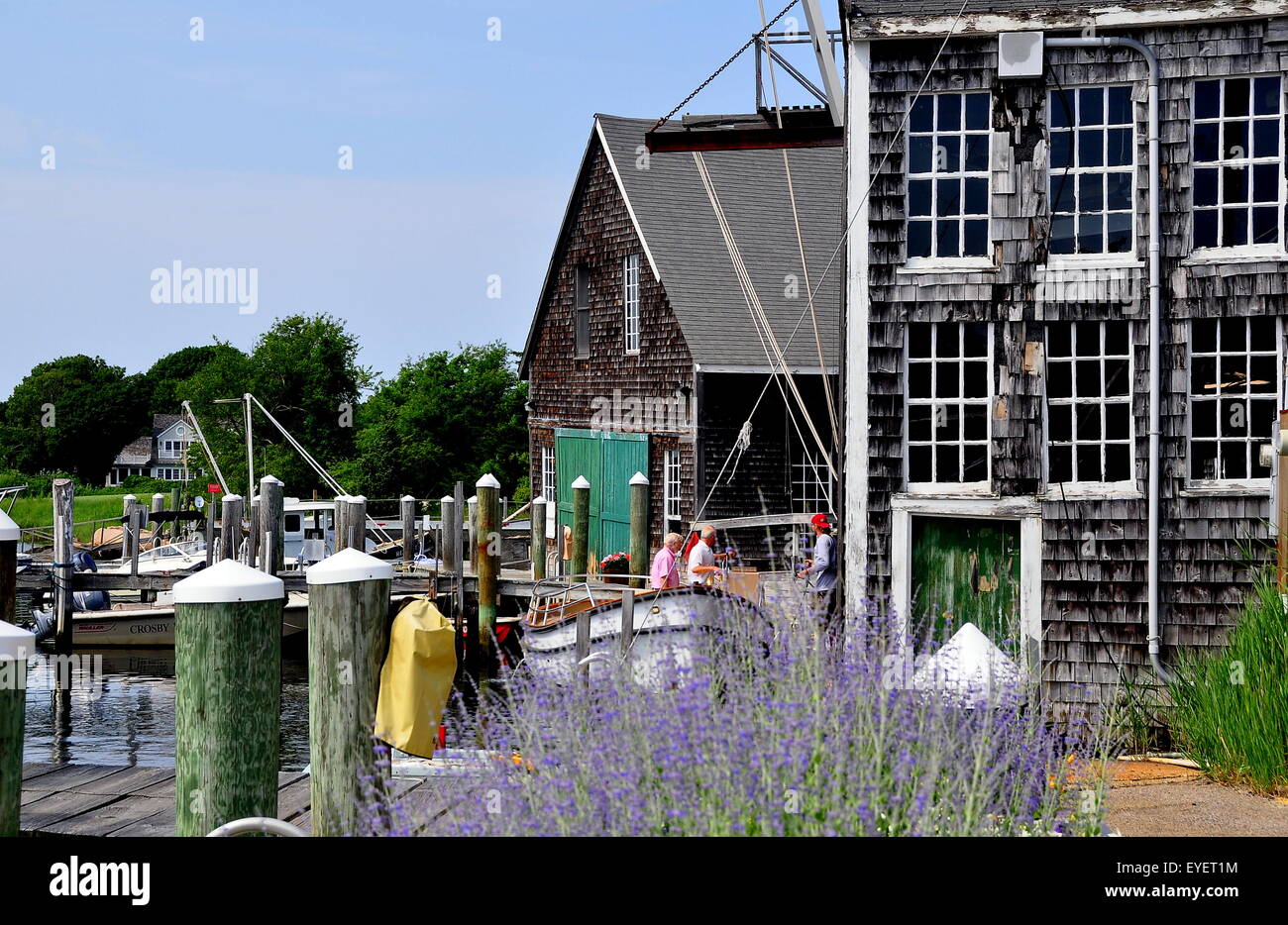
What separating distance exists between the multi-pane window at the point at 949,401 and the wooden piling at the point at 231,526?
Result: 1546 centimetres

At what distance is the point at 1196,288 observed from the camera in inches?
507

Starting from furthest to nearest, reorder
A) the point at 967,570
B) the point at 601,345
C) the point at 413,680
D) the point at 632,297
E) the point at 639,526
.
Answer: the point at 601,345
the point at 632,297
the point at 639,526
the point at 967,570
the point at 413,680

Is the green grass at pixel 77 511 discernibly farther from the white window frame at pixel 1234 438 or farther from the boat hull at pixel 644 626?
the white window frame at pixel 1234 438

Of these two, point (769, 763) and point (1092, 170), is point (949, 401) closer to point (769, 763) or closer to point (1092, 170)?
point (1092, 170)

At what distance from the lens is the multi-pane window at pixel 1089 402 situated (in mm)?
13070

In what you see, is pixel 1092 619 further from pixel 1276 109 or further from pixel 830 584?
pixel 1276 109

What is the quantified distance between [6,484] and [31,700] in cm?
5841

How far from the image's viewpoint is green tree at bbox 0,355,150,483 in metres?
87.4

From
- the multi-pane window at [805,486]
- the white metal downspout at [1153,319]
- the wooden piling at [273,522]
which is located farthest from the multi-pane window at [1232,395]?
the wooden piling at [273,522]

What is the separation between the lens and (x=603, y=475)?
2631 cm

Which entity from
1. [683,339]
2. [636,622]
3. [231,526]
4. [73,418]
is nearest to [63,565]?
[231,526]

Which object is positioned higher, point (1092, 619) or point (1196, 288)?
point (1196, 288)

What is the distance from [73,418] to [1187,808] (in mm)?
89673
